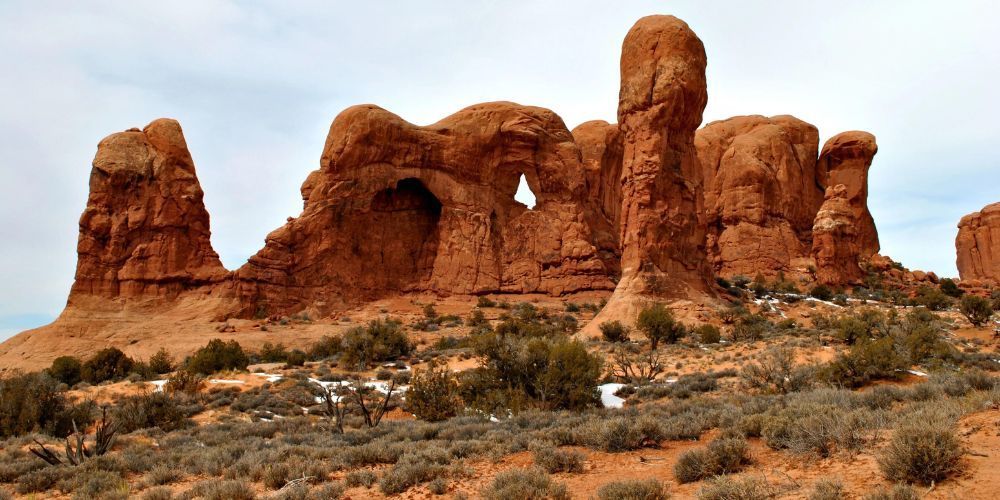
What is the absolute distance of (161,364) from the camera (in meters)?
27.6

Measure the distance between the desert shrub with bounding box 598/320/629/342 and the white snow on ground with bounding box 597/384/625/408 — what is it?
8.33 meters

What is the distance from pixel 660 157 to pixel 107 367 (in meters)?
24.7

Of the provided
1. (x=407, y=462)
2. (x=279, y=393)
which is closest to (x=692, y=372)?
(x=279, y=393)

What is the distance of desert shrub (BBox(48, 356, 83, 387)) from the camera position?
27.2 metres

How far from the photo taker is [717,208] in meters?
51.2

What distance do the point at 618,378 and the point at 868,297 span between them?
2834 cm

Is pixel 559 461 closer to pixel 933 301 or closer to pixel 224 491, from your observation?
pixel 224 491

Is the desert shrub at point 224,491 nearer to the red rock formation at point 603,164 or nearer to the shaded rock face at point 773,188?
the red rock formation at point 603,164

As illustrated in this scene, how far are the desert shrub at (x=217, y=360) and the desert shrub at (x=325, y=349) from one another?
Result: 9.63ft

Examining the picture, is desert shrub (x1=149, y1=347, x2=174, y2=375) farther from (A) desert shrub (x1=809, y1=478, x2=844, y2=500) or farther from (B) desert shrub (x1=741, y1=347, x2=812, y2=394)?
(A) desert shrub (x1=809, y1=478, x2=844, y2=500)

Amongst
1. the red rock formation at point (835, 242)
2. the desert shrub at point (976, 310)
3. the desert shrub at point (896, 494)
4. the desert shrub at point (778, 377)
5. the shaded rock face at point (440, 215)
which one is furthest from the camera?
the red rock formation at point (835, 242)

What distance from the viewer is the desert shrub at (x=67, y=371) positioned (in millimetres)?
27156

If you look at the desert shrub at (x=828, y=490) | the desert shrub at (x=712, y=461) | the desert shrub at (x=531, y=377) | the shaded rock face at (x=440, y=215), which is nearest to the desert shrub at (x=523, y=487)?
the desert shrub at (x=712, y=461)

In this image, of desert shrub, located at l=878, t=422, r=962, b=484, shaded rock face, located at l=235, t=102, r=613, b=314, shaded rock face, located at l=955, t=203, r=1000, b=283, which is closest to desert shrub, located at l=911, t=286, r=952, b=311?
shaded rock face, located at l=235, t=102, r=613, b=314
